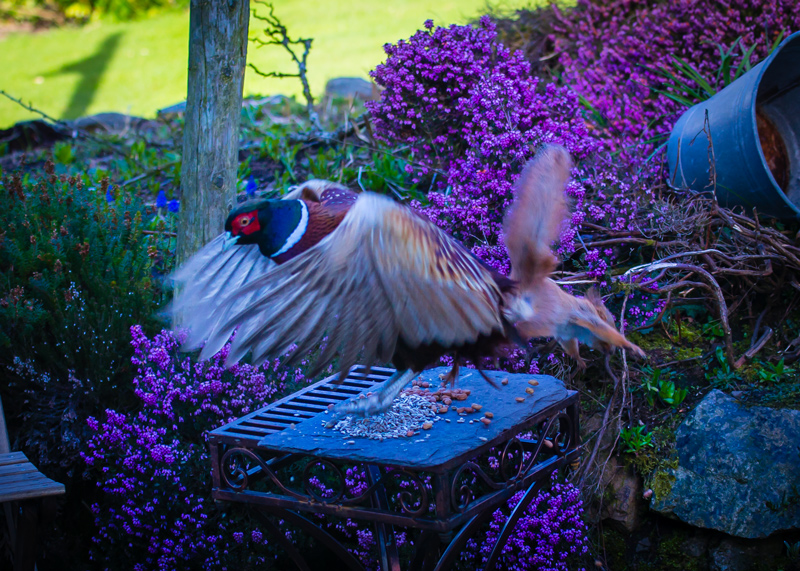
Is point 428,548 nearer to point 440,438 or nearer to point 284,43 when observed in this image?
point 440,438

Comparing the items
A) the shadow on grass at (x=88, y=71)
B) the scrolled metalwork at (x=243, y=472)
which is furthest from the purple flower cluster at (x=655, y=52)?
the shadow on grass at (x=88, y=71)

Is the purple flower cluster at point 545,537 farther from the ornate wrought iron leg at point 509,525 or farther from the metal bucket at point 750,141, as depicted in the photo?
the metal bucket at point 750,141

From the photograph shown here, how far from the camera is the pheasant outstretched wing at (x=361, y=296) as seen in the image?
182 cm

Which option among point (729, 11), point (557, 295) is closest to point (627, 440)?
point (557, 295)

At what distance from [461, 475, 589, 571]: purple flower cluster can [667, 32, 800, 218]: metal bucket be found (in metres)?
1.83

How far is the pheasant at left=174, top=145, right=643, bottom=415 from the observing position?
1.84 m

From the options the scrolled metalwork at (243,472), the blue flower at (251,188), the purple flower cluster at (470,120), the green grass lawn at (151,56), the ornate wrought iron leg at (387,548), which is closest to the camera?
the scrolled metalwork at (243,472)

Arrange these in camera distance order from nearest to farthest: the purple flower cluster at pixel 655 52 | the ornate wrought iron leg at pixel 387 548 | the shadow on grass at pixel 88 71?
the ornate wrought iron leg at pixel 387 548
the purple flower cluster at pixel 655 52
the shadow on grass at pixel 88 71

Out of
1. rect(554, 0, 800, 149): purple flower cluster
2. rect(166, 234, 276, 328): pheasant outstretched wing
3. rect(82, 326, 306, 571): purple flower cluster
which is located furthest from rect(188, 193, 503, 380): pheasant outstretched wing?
rect(554, 0, 800, 149): purple flower cluster

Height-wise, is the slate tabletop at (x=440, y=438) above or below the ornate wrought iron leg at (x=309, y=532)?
above

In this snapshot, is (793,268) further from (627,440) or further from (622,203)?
(627,440)

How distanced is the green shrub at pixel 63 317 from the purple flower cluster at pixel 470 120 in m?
1.70

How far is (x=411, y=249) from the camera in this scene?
1.86 meters

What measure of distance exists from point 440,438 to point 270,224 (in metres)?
0.88
